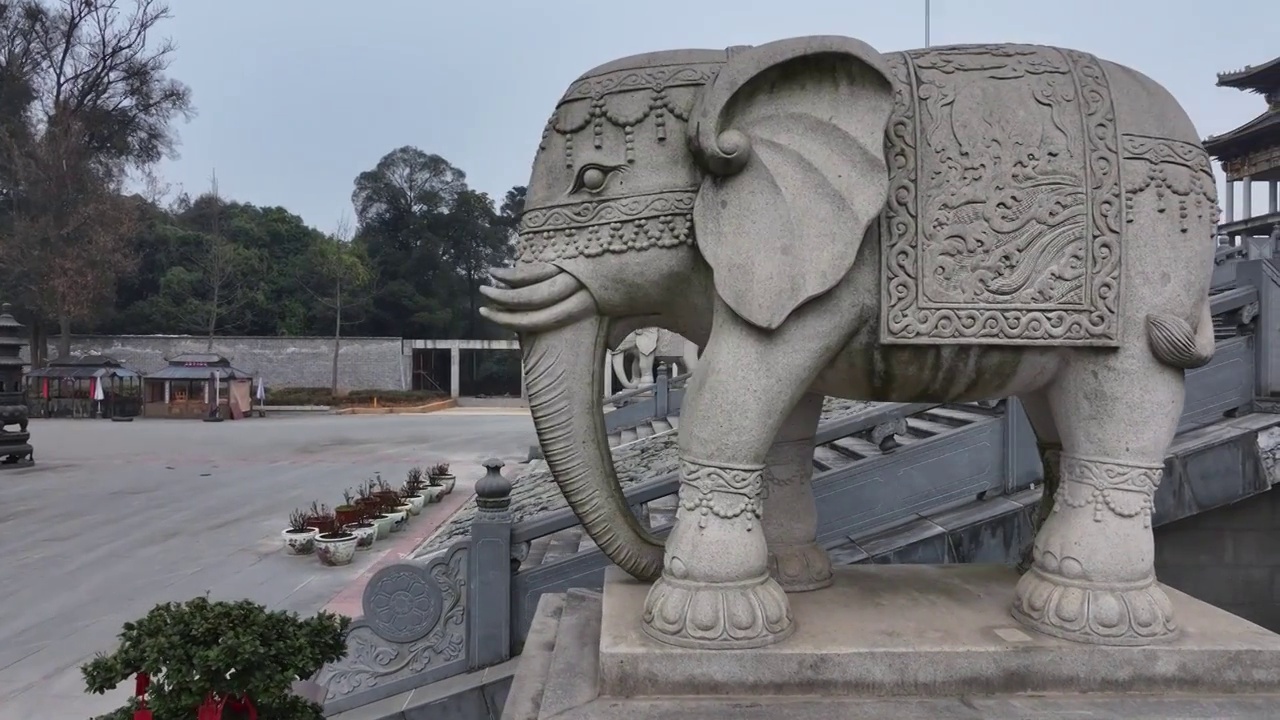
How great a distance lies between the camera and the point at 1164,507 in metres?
3.66

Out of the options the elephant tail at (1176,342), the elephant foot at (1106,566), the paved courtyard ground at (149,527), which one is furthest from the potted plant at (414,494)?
the elephant tail at (1176,342)

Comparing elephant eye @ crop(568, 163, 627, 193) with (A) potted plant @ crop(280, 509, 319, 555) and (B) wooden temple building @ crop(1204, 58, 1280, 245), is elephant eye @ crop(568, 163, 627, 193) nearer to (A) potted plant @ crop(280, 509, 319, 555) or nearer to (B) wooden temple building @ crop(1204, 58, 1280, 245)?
(A) potted plant @ crop(280, 509, 319, 555)

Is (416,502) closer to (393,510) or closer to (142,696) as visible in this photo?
(393,510)

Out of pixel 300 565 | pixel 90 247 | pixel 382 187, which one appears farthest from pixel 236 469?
pixel 382 187

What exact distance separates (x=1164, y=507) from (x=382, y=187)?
41623 mm

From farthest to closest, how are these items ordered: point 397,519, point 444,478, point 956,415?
point 444,478 < point 397,519 < point 956,415

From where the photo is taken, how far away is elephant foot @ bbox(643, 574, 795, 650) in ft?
6.16

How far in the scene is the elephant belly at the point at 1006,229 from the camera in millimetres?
1897

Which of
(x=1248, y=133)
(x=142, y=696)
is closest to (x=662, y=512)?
(x=142, y=696)

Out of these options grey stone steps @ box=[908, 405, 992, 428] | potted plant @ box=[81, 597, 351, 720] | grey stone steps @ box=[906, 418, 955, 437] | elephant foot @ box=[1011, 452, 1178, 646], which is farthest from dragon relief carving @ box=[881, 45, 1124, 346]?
grey stone steps @ box=[906, 418, 955, 437]

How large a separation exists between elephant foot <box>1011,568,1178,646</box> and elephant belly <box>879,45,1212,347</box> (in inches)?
23.4

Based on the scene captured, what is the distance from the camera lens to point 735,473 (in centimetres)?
193

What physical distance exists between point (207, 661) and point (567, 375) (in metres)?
1.50

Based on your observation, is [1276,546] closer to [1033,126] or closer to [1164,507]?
[1164,507]
